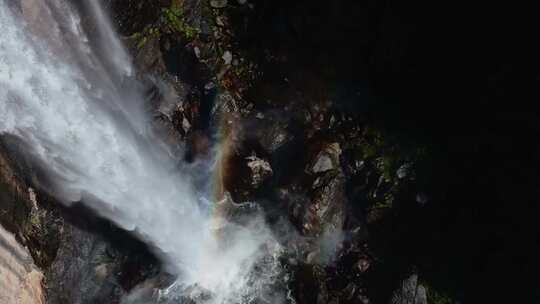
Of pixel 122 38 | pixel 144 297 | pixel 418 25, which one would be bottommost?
pixel 144 297

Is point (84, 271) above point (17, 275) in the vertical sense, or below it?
above

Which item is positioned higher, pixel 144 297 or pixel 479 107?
pixel 479 107

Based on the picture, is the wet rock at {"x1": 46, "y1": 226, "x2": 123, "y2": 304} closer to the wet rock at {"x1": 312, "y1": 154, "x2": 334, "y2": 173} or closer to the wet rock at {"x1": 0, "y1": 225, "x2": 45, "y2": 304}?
the wet rock at {"x1": 0, "y1": 225, "x2": 45, "y2": 304}

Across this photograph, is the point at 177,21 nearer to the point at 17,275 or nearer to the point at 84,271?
the point at 84,271

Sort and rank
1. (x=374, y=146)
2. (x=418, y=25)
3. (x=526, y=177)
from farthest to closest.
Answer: (x=374, y=146)
(x=418, y=25)
(x=526, y=177)

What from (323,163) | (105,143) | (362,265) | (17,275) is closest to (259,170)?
(323,163)

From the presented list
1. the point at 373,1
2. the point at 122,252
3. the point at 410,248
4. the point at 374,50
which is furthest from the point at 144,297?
the point at 373,1

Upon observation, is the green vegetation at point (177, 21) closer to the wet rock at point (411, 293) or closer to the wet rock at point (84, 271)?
the wet rock at point (84, 271)

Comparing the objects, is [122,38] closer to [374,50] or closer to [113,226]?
[113,226]
